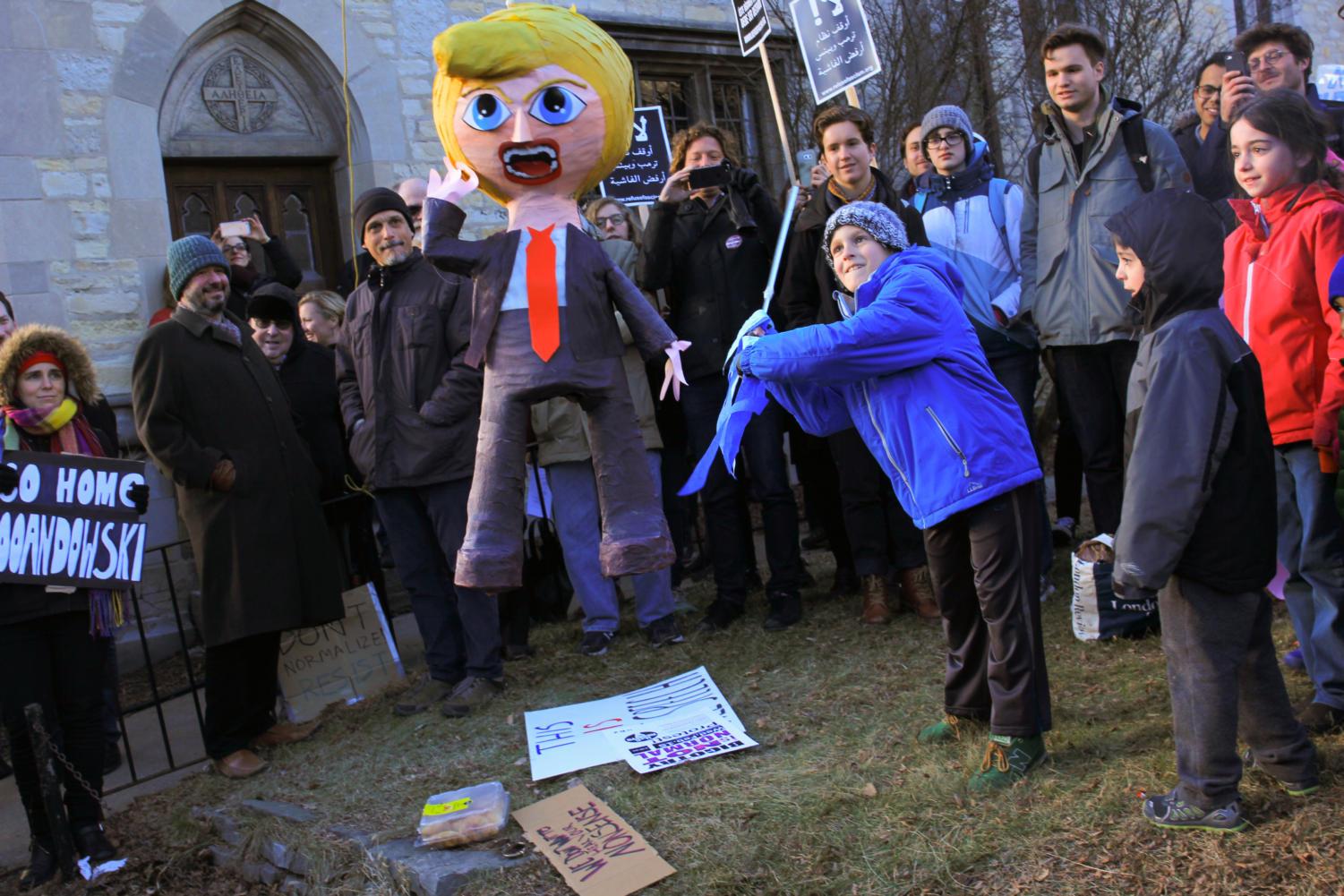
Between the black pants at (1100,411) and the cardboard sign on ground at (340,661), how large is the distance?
321cm

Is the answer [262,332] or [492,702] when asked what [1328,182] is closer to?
[492,702]

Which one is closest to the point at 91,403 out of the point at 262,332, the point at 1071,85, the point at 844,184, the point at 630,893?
the point at 262,332

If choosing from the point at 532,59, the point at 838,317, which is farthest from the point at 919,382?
the point at 838,317

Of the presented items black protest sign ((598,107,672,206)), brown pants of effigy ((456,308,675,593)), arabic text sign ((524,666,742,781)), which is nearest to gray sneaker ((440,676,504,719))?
arabic text sign ((524,666,742,781))

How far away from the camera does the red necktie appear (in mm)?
3420

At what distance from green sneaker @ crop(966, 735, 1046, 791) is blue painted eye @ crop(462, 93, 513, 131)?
2301mm

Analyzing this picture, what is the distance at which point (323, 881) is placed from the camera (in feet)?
12.1

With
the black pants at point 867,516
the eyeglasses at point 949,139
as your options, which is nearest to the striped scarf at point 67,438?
the black pants at point 867,516

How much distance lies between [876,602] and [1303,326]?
2.25 m

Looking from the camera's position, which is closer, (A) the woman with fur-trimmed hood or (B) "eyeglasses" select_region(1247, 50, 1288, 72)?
(A) the woman with fur-trimmed hood

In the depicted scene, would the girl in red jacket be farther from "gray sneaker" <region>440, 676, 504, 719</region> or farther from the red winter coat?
"gray sneaker" <region>440, 676, 504, 719</region>

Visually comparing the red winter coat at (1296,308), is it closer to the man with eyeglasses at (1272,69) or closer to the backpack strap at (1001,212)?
the man with eyeglasses at (1272,69)

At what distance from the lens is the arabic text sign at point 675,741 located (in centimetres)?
406

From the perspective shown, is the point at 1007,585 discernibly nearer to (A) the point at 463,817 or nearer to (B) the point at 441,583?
(A) the point at 463,817
